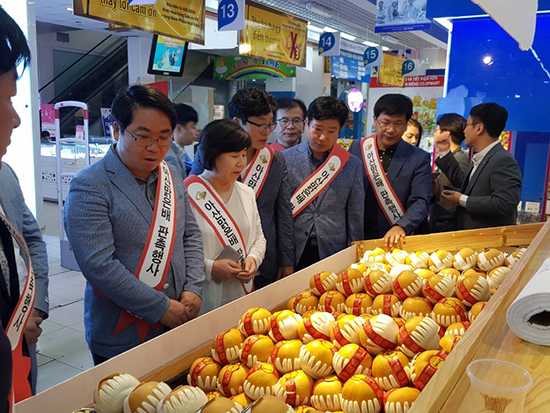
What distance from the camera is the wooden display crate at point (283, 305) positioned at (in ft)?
3.22

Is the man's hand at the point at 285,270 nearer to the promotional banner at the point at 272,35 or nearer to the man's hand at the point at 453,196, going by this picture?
the man's hand at the point at 453,196

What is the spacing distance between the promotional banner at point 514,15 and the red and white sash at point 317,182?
1.24m

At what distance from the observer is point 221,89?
534 inches

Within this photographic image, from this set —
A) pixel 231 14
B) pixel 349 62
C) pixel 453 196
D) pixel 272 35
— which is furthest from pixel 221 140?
pixel 349 62

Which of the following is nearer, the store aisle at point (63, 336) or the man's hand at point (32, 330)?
the man's hand at point (32, 330)

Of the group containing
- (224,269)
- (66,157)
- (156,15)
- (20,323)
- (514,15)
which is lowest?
(66,157)

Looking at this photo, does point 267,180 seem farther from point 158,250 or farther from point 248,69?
point 248,69

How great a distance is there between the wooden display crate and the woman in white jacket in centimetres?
36

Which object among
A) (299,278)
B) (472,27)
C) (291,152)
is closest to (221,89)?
(472,27)

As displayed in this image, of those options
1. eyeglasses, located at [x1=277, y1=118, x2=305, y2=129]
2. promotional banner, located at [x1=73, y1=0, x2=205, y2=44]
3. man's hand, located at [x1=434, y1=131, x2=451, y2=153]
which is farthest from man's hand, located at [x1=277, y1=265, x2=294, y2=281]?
promotional banner, located at [x1=73, y1=0, x2=205, y2=44]

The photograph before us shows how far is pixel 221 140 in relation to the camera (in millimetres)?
2174

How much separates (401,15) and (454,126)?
3.16 meters

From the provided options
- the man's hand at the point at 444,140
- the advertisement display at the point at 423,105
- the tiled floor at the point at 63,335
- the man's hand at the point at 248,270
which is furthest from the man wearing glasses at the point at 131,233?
the advertisement display at the point at 423,105

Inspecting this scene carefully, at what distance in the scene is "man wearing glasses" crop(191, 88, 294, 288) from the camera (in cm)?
263
